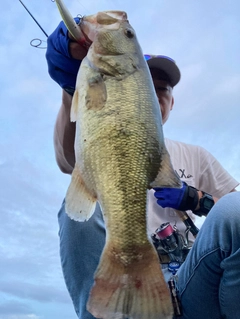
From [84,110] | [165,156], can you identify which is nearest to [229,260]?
[165,156]

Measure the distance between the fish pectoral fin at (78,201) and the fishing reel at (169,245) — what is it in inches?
36.6

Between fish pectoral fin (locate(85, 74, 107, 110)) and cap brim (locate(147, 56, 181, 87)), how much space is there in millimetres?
1466

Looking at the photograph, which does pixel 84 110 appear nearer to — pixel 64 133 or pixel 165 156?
pixel 165 156

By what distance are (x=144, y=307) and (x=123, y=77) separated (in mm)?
882

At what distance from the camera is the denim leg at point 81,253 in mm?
1994

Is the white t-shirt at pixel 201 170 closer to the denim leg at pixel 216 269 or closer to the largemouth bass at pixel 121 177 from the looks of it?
the denim leg at pixel 216 269

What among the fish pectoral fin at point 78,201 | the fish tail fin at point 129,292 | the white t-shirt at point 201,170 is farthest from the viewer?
the white t-shirt at point 201,170

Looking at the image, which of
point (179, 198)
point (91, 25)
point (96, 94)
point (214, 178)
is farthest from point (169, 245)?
point (91, 25)

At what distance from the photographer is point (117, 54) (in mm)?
1825

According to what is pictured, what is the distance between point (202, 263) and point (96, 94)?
845 mm

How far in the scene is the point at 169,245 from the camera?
7.89ft

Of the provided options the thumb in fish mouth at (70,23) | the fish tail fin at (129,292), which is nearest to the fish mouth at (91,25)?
the thumb in fish mouth at (70,23)

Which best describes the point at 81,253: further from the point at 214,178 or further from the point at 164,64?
the point at 164,64

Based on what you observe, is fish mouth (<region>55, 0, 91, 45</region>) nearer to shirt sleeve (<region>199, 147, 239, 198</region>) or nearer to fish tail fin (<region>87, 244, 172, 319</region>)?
fish tail fin (<region>87, 244, 172, 319</region>)
